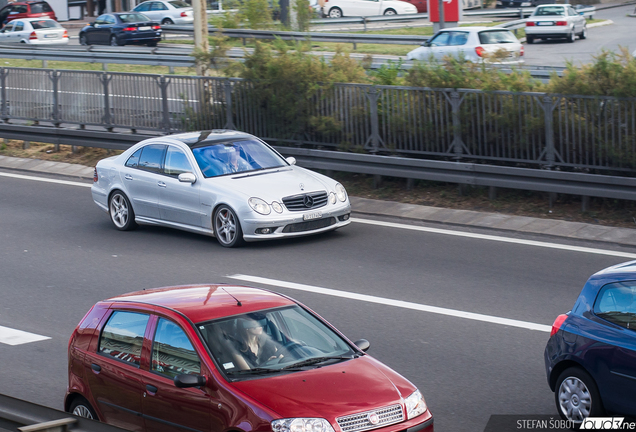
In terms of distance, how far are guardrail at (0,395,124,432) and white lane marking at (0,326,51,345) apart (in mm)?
3698

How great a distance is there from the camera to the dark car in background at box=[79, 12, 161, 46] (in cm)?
3791

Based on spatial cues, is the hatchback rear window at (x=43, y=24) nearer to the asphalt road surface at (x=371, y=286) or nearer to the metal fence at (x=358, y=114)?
the metal fence at (x=358, y=114)

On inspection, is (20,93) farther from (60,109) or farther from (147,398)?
(147,398)

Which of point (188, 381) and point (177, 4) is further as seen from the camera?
Answer: point (177, 4)

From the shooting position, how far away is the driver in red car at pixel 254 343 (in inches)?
220

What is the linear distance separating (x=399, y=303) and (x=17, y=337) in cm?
398

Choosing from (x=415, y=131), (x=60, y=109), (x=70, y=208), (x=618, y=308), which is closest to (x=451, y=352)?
(x=618, y=308)

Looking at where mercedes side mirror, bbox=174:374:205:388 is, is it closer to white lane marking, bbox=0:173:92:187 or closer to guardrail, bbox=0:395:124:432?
guardrail, bbox=0:395:124:432

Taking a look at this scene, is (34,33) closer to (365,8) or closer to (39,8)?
(39,8)

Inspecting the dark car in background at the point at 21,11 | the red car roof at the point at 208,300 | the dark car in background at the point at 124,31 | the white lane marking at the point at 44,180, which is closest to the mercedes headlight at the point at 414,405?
the red car roof at the point at 208,300

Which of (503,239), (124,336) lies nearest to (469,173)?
(503,239)

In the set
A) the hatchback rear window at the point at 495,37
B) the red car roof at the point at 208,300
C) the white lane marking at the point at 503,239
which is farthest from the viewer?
the hatchback rear window at the point at 495,37

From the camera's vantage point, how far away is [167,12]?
46469mm

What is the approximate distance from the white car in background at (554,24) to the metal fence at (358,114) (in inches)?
1026
